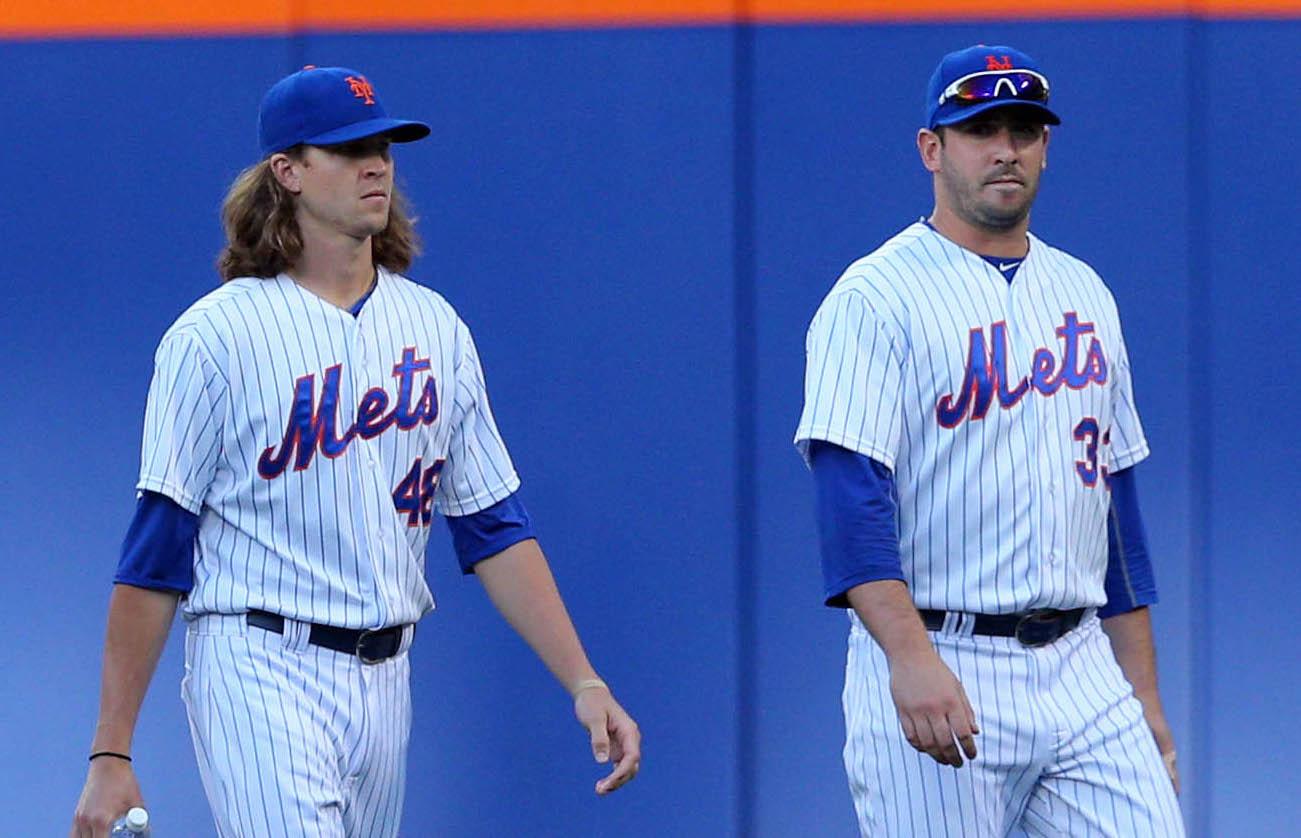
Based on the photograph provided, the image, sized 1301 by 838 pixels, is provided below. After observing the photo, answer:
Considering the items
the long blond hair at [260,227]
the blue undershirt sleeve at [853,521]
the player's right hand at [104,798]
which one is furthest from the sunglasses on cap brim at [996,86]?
the player's right hand at [104,798]

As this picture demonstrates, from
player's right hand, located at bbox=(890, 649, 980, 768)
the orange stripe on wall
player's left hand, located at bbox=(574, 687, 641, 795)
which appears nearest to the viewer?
player's right hand, located at bbox=(890, 649, 980, 768)

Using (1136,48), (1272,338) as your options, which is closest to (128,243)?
(1136,48)

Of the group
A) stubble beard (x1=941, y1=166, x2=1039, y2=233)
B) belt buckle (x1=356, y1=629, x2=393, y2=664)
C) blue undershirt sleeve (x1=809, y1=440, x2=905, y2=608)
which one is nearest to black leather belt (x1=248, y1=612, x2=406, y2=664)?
belt buckle (x1=356, y1=629, x2=393, y2=664)

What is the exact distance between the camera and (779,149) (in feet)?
14.1

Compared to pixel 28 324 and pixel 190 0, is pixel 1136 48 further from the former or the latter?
pixel 28 324

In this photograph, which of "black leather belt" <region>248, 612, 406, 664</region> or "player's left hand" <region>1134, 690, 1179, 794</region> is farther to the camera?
"player's left hand" <region>1134, 690, 1179, 794</region>

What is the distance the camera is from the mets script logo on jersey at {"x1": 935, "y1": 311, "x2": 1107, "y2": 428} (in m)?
2.98

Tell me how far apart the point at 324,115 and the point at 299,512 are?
649 millimetres

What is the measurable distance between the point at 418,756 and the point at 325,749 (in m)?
1.43

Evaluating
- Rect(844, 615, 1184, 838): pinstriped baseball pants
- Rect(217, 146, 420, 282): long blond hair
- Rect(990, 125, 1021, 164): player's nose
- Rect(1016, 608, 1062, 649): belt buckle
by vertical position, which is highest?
Rect(990, 125, 1021, 164): player's nose

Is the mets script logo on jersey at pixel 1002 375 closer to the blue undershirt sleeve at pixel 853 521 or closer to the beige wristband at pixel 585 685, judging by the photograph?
the blue undershirt sleeve at pixel 853 521

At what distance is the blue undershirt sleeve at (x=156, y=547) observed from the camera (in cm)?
297

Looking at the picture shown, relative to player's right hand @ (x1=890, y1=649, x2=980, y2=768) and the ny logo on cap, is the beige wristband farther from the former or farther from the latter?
the ny logo on cap

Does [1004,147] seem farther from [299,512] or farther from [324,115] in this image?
[299,512]
